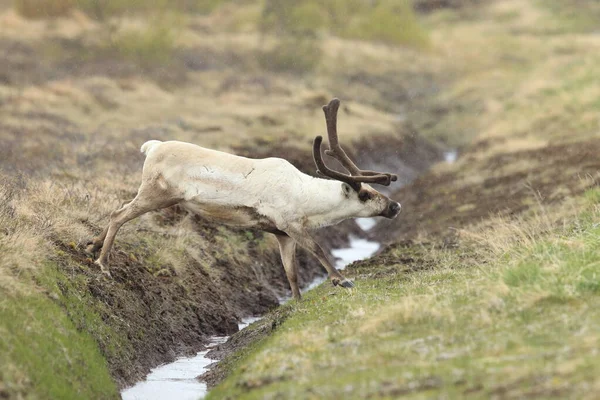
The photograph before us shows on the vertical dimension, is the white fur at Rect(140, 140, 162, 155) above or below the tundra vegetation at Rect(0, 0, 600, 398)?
above

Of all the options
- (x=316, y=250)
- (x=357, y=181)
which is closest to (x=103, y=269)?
(x=316, y=250)

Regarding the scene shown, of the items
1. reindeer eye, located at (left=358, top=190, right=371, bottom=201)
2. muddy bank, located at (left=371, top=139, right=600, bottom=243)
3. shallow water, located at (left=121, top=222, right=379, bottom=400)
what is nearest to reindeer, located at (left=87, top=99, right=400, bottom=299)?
reindeer eye, located at (left=358, top=190, right=371, bottom=201)

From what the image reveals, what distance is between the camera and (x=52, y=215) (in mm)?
12516

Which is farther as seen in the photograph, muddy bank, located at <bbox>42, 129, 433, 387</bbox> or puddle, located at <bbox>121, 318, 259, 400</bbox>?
muddy bank, located at <bbox>42, 129, 433, 387</bbox>

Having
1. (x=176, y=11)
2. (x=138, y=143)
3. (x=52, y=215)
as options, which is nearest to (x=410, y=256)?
(x=52, y=215)

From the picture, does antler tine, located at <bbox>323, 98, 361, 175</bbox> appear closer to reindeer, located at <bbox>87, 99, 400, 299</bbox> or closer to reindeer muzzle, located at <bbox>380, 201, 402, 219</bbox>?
reindeer, located at <bbox>87, 99, 400, 299</bbox>

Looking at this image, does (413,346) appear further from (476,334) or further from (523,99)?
(523,99)

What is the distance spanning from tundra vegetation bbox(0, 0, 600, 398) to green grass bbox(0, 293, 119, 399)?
0.08ft

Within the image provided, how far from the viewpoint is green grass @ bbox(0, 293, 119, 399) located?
310 inches

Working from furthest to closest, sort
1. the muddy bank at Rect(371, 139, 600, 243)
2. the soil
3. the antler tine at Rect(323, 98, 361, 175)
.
Answer: the muddy bank at Rect(371, 139, 600, 243) → the soil → the antler tine at Rect(323, 98, 361, 175)

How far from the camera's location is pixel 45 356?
8578 millimetres

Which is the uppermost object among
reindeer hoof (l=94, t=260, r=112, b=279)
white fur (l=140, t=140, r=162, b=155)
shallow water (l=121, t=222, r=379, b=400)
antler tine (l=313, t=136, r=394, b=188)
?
white fur (l=140, t=140, r=162, b=155)

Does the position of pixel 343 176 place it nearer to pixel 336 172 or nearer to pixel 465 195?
pixel 336 172

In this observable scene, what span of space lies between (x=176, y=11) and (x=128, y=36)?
5.83 m
